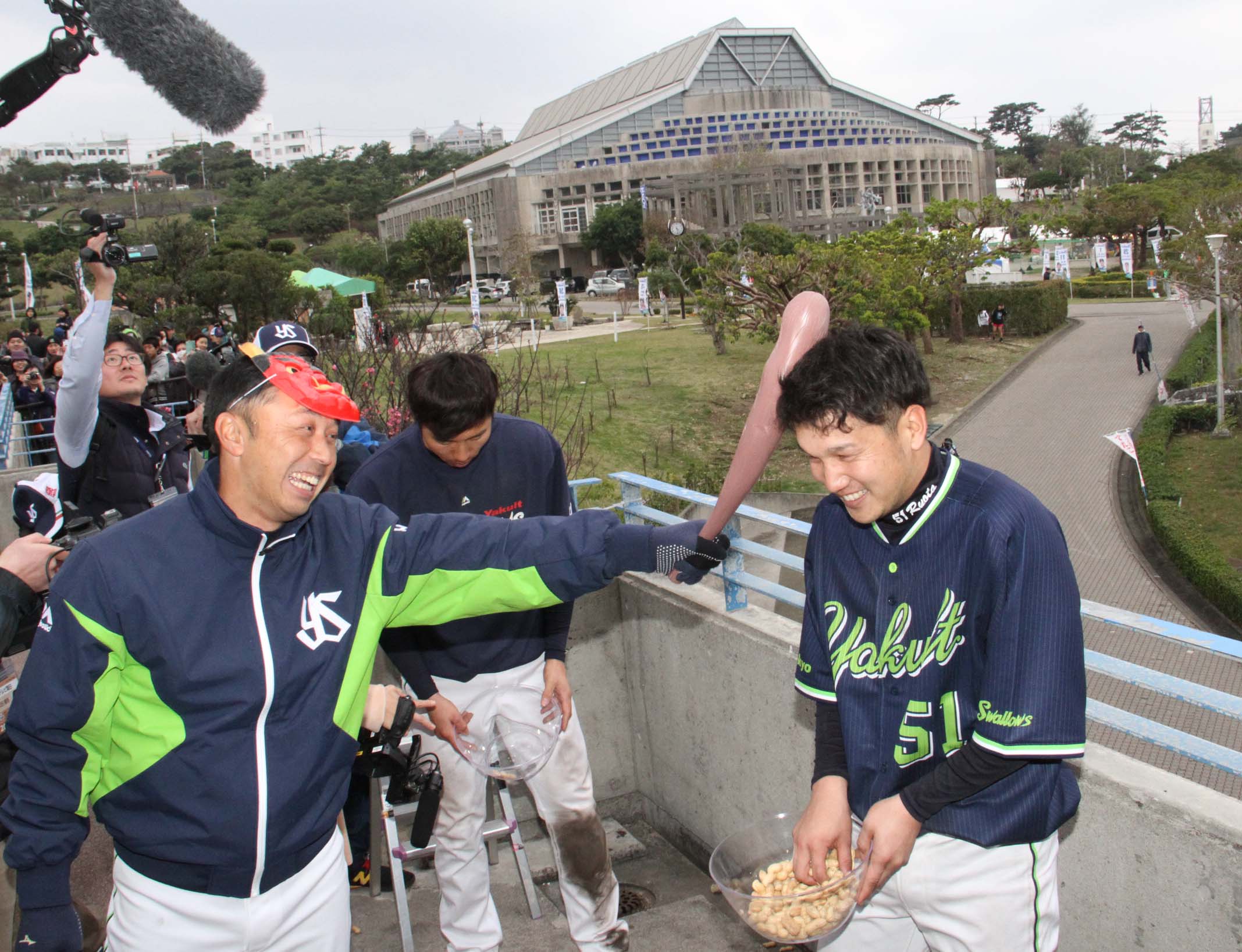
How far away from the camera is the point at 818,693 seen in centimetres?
224

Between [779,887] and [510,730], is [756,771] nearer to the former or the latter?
[510,730]

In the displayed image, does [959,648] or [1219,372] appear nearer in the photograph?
[959,648]

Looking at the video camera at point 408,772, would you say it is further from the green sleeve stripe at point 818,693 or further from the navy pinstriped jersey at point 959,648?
the navy pinstriped jersey at point 959,648

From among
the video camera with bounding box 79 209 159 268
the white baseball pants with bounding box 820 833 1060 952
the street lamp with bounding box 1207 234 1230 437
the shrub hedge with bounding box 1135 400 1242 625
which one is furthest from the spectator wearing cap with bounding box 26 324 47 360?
the street lamp with bounding box 1207 234 1230 437

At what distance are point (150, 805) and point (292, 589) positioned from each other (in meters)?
0.50

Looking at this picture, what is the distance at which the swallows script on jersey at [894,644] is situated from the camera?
6.46 feet

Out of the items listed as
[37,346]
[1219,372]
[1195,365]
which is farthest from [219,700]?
[1195,365]

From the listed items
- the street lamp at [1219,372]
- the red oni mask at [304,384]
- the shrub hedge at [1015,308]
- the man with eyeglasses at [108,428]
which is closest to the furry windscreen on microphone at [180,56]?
the man with eyeglasses at [108,428]

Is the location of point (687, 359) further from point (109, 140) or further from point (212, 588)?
point (109, 140)

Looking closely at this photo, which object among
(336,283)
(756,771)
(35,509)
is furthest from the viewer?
(336,283)

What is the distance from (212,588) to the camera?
2.06m

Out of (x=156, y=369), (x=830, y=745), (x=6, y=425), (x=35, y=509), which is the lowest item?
(x=830, y=745)

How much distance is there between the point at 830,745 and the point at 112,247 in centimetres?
326

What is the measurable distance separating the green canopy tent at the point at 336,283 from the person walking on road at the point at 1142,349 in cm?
2151
